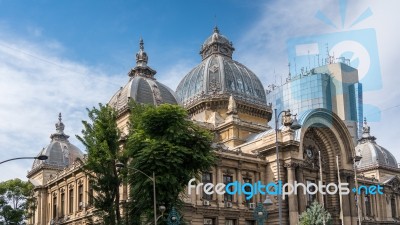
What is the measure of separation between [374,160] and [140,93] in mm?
41077

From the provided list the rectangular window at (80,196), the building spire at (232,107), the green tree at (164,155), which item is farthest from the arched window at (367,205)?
the rectangular window at (80,196)

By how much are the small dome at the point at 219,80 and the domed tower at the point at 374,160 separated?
21.2m

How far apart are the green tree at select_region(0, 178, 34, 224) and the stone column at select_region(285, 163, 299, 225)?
1064 inches

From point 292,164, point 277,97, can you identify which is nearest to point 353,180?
point 292,164

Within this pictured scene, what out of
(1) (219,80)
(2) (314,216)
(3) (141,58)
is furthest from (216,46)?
(2) (314,216)

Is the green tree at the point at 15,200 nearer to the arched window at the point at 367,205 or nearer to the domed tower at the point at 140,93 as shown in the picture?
the domed tower at the point at 140,93

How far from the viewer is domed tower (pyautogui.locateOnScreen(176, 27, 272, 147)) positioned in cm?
6016

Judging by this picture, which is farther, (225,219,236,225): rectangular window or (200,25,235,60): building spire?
(200,25,235,60): building spire

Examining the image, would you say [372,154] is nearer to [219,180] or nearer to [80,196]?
[219,180]

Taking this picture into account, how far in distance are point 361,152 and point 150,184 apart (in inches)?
2088

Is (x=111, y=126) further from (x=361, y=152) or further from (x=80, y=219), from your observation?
(x=361, y=152)

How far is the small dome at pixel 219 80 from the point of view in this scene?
65.2 meters

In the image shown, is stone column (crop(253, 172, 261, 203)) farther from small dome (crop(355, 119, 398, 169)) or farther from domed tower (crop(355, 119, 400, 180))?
small dome (crop(355, 119, 398, 169))

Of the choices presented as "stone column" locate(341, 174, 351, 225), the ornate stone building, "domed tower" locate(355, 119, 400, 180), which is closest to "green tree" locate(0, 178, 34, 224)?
the ornate stone building
